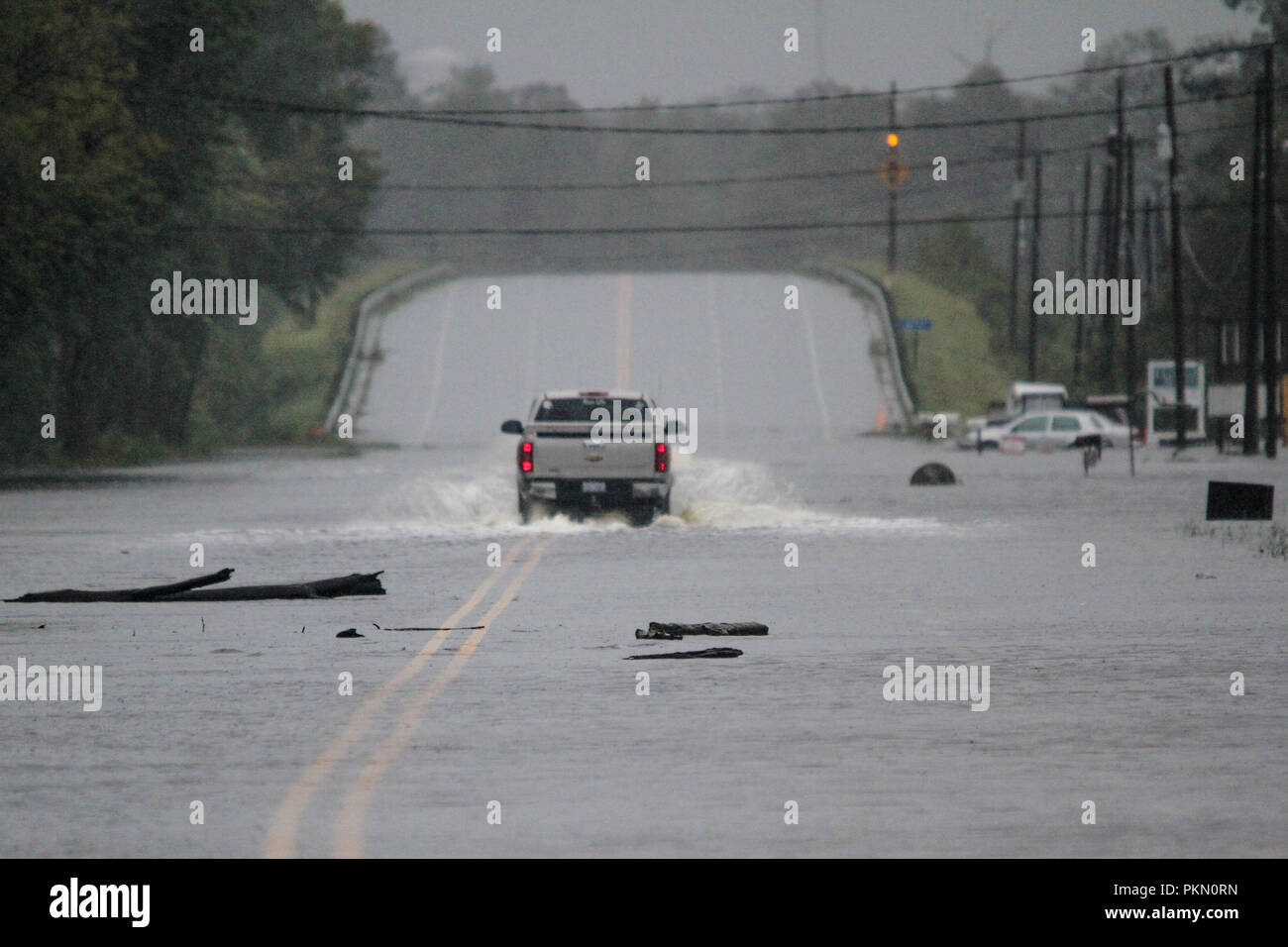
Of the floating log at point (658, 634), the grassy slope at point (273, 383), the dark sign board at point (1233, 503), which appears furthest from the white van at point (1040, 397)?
the floating log at point (658, 634)

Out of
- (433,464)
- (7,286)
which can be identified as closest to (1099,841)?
(7,286)

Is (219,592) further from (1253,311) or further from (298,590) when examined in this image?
(1253,311)

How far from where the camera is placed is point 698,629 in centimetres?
1912

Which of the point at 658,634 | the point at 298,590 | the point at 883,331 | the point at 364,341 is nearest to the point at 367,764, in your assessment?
the point at 658,634

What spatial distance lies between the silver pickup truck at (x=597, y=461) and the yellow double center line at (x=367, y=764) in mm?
12983

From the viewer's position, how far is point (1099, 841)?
1005cm

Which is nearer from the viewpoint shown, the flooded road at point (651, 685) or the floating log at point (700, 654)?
the flooded road at point (651, 685)

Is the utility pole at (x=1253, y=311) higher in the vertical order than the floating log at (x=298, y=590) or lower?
higher

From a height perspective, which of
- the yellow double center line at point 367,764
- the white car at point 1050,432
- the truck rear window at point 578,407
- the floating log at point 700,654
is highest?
the truck rear window at point 578,407

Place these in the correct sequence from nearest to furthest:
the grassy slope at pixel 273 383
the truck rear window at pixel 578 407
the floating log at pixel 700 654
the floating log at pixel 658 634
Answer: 1. the floating log at pixel 700 654
2. the floating log at pixel 658 634
3. the truck rear window at pixel 578 407
4. the grassy slope at pixel 273 383

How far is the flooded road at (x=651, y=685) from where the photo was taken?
10586 millimetres

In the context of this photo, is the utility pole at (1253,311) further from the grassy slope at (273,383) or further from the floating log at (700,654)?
the floating log at (700,654)

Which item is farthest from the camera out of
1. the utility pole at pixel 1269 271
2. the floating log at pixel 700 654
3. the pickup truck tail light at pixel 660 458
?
the utility pole at pixel 1269 271

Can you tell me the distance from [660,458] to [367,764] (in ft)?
70.7
